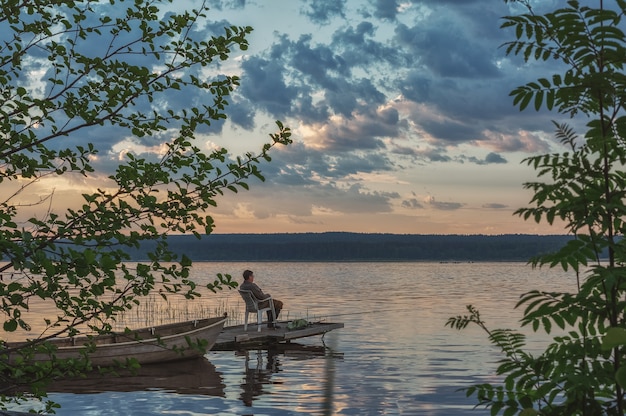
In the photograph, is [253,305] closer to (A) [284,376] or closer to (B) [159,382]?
(A) [284,376]

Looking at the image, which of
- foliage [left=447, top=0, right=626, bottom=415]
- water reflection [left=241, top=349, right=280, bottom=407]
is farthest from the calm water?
foliage [left=447, top=0, right=626, bottom=415]

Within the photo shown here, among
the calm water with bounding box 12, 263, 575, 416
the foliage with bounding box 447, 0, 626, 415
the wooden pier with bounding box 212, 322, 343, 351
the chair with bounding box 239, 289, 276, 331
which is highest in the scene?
the foliage with bounding box 447, 0, 626, 415

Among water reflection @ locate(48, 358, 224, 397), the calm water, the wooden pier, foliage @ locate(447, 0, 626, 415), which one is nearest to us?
foliage @ locate(447, 0, 626, 415)

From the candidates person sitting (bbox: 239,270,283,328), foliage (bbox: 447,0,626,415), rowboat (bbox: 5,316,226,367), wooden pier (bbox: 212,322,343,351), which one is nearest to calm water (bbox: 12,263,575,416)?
wooden pier (bbox: 212,322,343,351)

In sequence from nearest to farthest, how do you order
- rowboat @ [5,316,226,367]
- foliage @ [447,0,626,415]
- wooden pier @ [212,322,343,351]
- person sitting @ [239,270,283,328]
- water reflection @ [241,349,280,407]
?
foliage @ [447,0,626,415], water reflection @ [241,349,280,407], rowboat @ [5,316,226,367], person sitting @ [239,270,283,328], wooden pier @ [212,322,343,351]

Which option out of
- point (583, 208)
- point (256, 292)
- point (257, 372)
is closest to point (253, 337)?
point (256, 292)

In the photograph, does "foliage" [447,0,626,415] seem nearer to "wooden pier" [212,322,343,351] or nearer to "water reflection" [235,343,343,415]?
"water reflection" [235,343,343,415]

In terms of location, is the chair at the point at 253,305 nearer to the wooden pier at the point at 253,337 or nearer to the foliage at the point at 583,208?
the wooden pier at the point at 253,337

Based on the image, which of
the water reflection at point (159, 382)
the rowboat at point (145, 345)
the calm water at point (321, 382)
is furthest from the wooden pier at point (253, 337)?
the water reflection at point (159, 382)

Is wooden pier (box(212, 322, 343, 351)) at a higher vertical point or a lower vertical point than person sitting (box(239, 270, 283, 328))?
lower

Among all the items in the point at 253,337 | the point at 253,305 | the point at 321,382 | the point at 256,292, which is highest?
the point at 256,292

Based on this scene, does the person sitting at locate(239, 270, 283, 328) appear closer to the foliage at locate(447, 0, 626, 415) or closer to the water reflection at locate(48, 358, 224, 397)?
the water reflection at locate(48, 358, 224, 397)

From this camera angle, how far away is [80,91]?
722 cm

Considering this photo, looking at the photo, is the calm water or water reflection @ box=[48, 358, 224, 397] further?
water reflection @ box=[48, 358, 224, 397]
